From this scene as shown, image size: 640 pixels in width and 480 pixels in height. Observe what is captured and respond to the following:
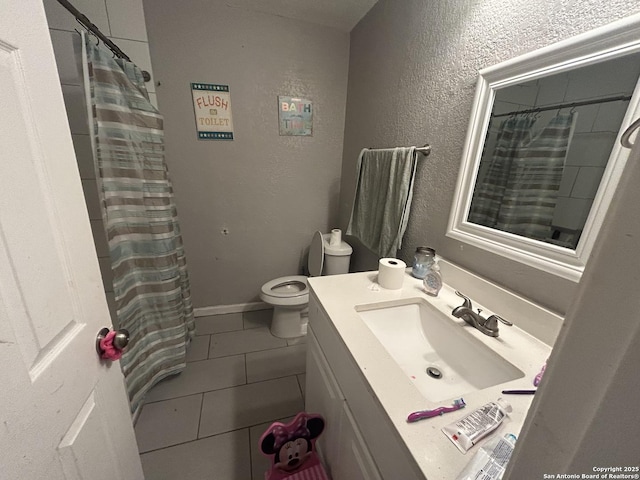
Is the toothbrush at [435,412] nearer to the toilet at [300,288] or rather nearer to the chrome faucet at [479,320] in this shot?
the chrome faucet at [479,320]

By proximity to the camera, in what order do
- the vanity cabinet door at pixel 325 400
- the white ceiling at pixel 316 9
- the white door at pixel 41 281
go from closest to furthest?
the white door at pixel 41 281 < the vanity cabinet door at pixel 325 400 < the white ceiling at pixel 316 9

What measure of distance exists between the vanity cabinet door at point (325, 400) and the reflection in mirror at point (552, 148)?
814 mm

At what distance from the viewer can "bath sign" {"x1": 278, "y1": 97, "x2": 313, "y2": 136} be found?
72.5 inches

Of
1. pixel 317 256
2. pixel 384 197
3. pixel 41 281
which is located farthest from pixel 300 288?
pixel 41 281

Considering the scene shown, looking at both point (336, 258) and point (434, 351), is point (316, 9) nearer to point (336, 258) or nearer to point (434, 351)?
point (336, 258)

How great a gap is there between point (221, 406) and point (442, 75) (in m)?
1.99

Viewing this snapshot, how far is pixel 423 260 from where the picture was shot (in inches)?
44.3

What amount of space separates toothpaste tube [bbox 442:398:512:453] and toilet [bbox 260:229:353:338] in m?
1.30

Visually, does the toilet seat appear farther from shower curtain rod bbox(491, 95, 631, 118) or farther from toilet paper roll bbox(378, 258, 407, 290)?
shower curtain rod bbox(491, 95, 631, 118)

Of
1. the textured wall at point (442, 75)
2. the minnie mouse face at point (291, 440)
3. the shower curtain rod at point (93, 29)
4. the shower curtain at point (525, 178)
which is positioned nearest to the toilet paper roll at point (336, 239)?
the textured wall at point (442, 75)

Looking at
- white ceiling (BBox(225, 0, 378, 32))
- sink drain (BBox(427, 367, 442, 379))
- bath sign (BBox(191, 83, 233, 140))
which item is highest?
white ceiling (BBox(225, 0, 378, 32))

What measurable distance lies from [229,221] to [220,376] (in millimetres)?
1102

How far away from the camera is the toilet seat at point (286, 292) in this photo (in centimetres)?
180

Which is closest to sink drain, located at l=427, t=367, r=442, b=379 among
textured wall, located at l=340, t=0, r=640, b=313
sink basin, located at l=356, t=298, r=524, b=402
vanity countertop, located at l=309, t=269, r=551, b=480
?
sink basin, located at l=356, t=298, r=524, b=402
